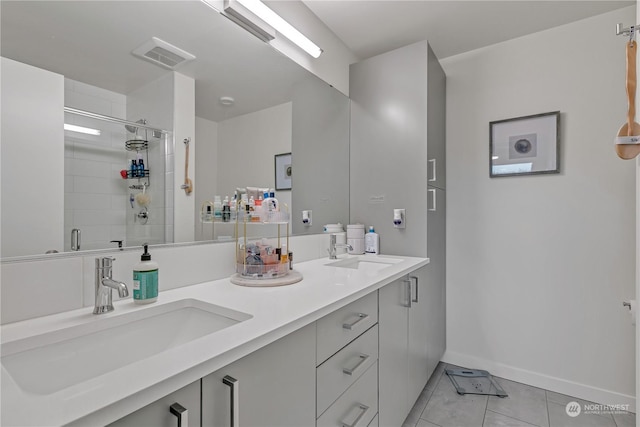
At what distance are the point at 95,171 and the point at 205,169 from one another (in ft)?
1.35

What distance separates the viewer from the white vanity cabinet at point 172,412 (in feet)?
1.60

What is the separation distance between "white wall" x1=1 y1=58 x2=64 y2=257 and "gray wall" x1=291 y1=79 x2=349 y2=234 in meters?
1.09

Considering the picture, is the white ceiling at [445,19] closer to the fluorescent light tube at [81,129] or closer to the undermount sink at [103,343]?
the fluorescent light tube at [81,129]

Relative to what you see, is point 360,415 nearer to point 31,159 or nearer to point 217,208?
point 217,208

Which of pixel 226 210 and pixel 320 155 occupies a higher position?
pixel 320 155

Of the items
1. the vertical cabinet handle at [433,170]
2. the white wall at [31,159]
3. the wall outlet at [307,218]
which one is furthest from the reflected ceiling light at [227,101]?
the vertical cabinet handle at [433,170]

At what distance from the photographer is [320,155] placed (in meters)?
2.04

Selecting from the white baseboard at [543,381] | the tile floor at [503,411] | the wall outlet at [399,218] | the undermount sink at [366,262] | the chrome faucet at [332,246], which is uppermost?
the wall outlet at [399,218]

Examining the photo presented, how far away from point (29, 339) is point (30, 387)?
10cm

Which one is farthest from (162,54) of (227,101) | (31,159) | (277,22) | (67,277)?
(67,277)

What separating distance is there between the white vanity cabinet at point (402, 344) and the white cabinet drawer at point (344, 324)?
12 centimetres

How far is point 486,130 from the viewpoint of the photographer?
87.4 inches

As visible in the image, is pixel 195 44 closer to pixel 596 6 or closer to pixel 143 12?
pixel 143 12

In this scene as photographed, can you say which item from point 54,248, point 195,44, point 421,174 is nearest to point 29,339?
point 54,248
